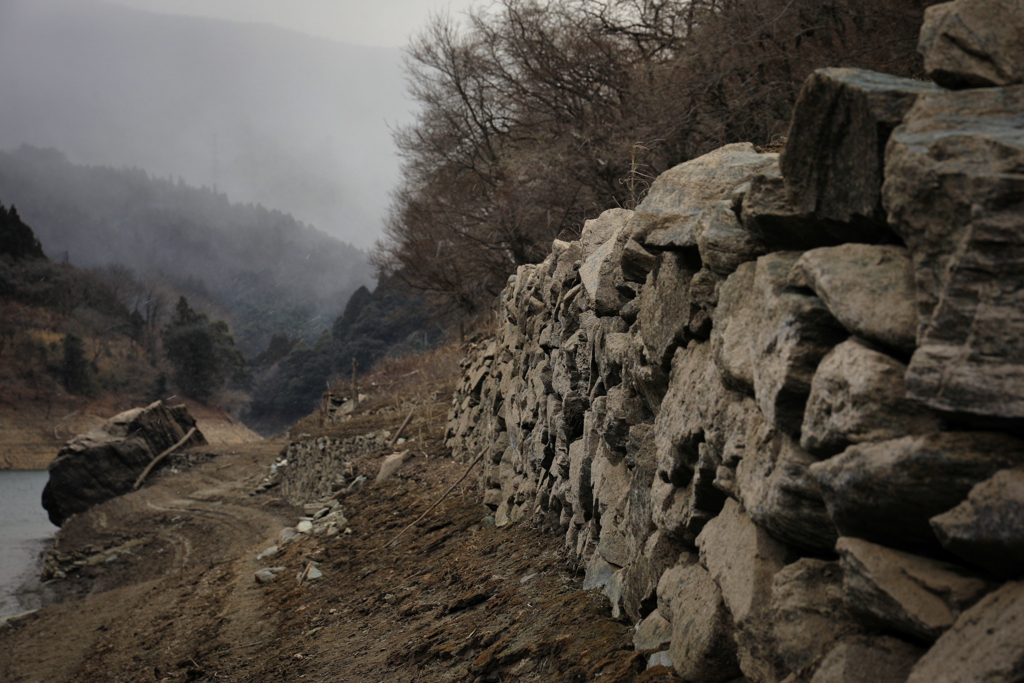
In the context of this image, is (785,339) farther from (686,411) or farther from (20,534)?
(20,534)

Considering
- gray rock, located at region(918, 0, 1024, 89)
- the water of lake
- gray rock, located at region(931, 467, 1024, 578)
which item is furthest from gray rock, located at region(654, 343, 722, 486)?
A: the water of lake

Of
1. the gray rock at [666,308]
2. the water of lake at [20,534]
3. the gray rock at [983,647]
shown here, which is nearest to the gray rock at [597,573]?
the gray rock at [666,308]

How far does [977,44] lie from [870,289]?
69cm

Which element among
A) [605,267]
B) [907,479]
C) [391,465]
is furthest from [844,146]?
[391,465]

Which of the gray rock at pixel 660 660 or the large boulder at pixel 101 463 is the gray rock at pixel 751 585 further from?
the large boulder at pixel 101 463

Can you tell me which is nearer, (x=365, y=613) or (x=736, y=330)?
(x=736, y=330)

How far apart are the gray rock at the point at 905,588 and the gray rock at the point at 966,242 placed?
0.41 m

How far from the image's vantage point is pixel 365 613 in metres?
5.76

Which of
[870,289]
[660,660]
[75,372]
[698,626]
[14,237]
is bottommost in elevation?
[660,660]

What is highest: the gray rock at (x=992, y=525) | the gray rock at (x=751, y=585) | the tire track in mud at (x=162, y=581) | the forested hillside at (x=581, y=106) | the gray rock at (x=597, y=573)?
the forested hillside at (x=581, y=106)

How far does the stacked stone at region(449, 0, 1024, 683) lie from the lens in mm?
1446

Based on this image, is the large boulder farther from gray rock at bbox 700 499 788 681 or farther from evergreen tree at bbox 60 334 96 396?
evergreen tree at bbox 60 334 96 396

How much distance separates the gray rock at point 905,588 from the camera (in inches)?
59.1

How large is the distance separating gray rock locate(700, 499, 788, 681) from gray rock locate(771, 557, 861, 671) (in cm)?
8
